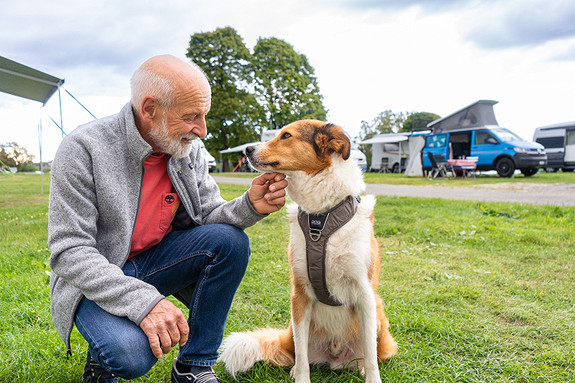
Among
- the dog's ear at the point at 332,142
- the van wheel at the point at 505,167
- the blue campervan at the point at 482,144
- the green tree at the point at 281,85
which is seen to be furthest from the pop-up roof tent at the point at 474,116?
the dog's ear at the point at 332,142

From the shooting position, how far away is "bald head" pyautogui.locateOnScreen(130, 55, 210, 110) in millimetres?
1963

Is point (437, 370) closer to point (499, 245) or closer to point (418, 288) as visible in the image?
point (418, 288)

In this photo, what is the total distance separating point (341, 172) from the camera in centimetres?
222

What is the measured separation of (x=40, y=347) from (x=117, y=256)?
42.9 inches

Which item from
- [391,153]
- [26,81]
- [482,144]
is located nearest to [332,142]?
[26,81]

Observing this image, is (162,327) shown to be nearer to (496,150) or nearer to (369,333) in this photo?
(369,333)

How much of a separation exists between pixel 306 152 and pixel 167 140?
0.75 m

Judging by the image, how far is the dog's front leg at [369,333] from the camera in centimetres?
207

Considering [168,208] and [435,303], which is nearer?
[168,208]

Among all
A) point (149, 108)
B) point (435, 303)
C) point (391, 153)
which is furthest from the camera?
point (391, 153)

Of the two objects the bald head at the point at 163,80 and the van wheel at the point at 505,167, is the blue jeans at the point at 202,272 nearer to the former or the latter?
the bald head at the point at 163,80

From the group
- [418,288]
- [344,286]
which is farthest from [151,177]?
[418,288]

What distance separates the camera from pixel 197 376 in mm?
2014

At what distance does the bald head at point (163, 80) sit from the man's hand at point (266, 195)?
1.95 ft
